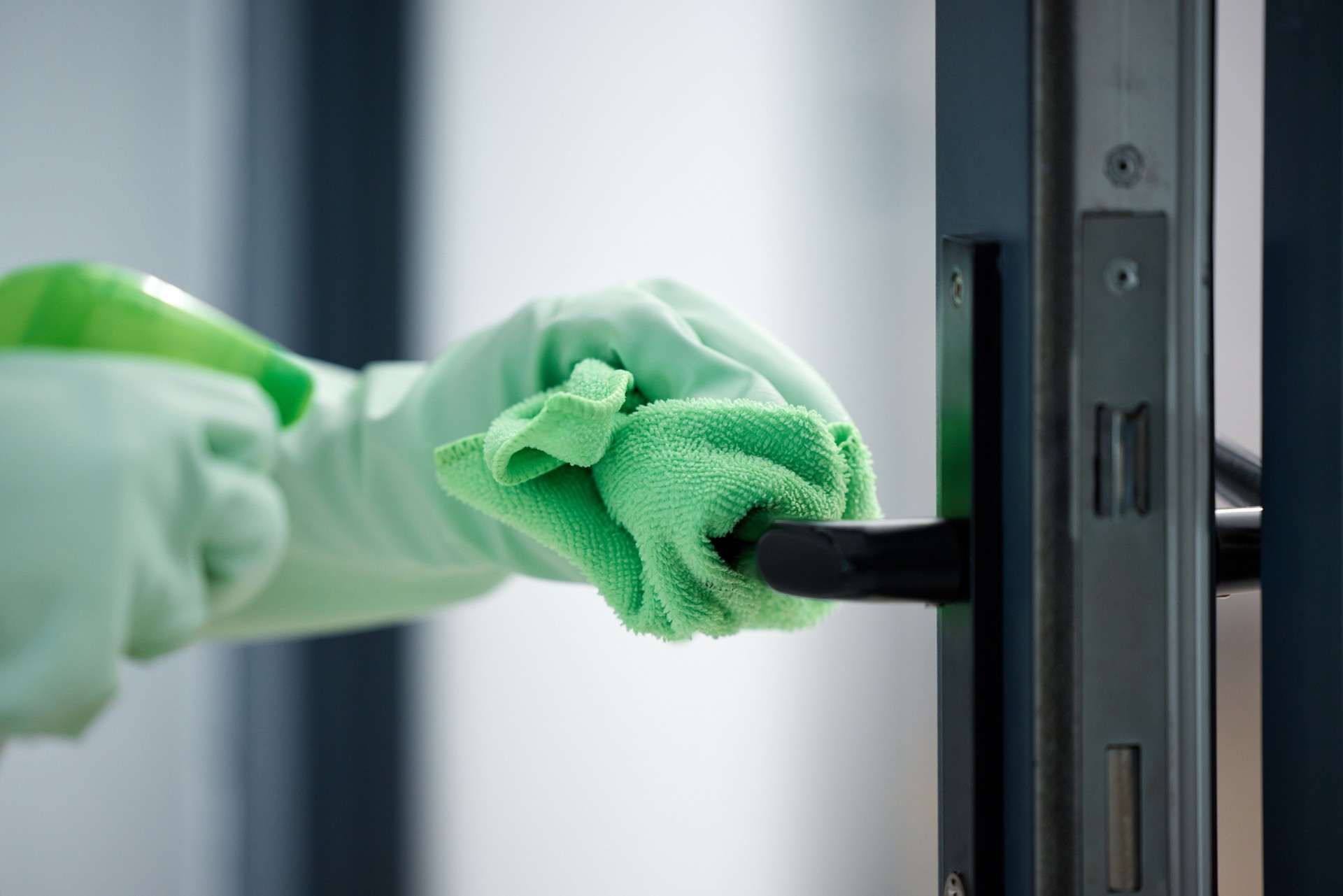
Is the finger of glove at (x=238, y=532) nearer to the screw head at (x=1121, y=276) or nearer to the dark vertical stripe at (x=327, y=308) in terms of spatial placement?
the screw head at (x=1121, y=276)

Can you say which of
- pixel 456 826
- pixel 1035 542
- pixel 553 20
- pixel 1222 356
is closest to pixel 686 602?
pixel 1035 542

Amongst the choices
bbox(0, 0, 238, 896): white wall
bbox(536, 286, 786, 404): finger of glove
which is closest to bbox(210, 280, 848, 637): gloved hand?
bbox(536, 286, 786, 404): finger of glove

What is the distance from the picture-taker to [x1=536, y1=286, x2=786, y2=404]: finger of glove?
0.20 m

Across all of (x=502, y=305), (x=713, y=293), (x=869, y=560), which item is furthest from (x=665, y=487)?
(x=502, y=305)

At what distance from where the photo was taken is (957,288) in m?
0.16

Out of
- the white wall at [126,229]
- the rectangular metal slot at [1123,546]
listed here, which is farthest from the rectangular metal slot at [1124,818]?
the white wall at [126,229]

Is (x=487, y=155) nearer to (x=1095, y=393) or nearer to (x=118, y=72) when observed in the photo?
(x=118, y=72)

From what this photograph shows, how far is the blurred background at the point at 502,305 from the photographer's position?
0.56m

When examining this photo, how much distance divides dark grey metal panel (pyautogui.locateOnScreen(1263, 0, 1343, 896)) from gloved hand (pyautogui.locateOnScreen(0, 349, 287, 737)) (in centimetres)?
22

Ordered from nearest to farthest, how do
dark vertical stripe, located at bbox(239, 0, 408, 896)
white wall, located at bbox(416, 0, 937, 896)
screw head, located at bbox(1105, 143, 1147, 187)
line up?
1. screw head, located at bbox(1105, 143, 1147, 187)
2. white wall, located at bbox(416, 0, 937, 896)
3. dark vertical stripe, located at bbox(239, 0, 408, 896)

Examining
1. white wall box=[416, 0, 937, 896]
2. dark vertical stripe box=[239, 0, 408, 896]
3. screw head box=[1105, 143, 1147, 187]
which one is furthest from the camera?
dark vertical stripe box=[239, 0, 408, 896]

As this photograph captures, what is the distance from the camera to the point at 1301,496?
6.3 inches

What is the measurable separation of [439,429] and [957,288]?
142 mm

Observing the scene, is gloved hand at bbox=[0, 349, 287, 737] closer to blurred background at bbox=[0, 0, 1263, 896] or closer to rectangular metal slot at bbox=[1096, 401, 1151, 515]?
rectangular metal slot at bbox=[1096, 401, 1151, 515]
